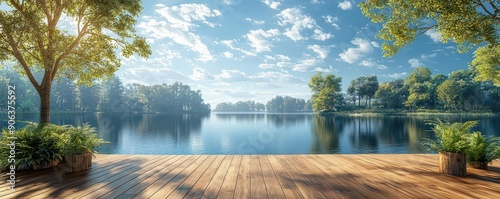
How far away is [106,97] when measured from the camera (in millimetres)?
81875

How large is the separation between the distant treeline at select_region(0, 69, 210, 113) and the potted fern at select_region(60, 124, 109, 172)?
4456 centimetres

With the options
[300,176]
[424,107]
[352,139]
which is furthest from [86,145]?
[424,107]

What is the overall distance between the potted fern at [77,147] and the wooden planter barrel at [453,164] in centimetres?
793

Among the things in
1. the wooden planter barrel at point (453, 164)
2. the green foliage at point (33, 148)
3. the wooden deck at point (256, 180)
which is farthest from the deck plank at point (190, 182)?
the wooden planter barrel at point (453, 164)

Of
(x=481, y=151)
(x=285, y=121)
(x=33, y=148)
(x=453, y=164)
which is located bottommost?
(x=285, y=121)

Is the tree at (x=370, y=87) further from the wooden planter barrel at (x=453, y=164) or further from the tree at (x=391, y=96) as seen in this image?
the wooden planter barrel at (x=453, y=164)

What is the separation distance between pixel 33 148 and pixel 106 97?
88.0 metres

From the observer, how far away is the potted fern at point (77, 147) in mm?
5234

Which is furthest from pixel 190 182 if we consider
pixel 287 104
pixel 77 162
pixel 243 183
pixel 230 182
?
pixel 287 104

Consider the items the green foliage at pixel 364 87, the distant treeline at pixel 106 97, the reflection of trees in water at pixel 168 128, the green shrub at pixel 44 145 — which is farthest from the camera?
the green foliage at pixel 364 87

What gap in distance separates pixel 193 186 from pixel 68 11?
7.89 metres

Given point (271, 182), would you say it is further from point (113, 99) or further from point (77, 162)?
point (113, 99)

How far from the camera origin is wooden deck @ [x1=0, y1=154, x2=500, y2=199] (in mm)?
3854

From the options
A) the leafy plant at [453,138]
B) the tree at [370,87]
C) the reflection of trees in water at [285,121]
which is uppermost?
the tree at [370,87]
